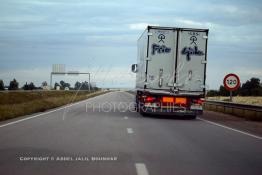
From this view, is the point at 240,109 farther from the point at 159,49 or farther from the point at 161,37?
the point at 161,37

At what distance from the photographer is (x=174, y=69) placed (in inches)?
859

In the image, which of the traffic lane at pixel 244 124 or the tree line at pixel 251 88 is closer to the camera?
the traffic lane at pixel 244 124

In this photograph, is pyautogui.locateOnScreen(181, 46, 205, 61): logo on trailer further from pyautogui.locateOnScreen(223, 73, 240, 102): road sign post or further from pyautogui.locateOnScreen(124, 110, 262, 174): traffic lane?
pyautogui.locateOnScreen(124, 110, 262, 174): traffic lane

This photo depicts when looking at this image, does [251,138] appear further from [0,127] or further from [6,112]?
[6,112]

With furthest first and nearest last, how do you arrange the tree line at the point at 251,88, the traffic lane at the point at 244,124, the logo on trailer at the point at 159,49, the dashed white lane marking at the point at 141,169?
the tree line at the point at 251,88 < the logo on trailer at the point at 159,49 < the traffic lane at the point at 244,124 < the dashed white lane marking at the point at 141,169

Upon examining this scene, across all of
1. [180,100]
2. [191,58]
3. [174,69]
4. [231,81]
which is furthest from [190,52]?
[231,81]

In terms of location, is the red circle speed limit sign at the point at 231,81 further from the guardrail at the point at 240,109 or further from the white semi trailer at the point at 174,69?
the white semi trailer at the point at 174,69

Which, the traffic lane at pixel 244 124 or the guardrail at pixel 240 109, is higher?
the guardrail at pixel 240 109

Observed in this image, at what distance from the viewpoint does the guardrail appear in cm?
2506

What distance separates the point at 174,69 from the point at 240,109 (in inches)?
305

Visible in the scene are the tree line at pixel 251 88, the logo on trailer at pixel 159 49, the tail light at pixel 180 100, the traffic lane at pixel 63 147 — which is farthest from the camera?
the tree line at pixel 251 88

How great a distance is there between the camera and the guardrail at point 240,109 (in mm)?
25062

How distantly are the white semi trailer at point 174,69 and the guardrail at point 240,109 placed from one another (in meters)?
4.50

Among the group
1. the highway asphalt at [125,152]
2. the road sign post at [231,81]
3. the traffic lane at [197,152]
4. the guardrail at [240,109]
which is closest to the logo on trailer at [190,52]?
the guardrail at [240,109]
